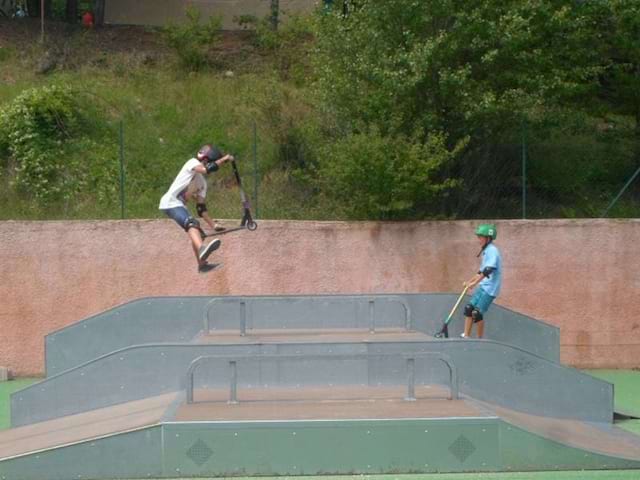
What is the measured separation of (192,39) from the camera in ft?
87.9

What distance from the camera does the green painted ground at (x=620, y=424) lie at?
8859 millimetres

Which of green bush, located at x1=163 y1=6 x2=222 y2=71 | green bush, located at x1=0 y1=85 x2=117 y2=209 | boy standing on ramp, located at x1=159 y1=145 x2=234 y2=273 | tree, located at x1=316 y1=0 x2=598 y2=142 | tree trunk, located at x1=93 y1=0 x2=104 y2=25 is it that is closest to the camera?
boy standing on ramp, located at x1=159 y1=145 x2=234 y2=273

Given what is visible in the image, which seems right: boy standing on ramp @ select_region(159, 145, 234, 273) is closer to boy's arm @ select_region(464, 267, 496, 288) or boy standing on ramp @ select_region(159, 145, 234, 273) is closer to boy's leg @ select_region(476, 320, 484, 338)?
boy's arm @ select_region(464, 267, 496, 288)

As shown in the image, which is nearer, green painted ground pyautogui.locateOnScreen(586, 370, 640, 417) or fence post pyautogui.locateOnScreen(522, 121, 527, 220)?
green painted ground pyautogui.locateOnScreen(586, 370, 640, 417)

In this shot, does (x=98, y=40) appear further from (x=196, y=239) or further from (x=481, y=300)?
(x=481, y=300)

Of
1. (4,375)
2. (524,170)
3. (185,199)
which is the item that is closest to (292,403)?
(185,199)

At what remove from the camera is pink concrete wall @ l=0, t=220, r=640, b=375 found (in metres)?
17.1

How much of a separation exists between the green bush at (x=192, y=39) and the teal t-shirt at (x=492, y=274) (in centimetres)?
1397

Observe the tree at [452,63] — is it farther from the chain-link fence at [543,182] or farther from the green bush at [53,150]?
the green bush at [53,150]

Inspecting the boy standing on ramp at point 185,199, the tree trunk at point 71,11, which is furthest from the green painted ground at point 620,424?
the tree trunk at point 71,11

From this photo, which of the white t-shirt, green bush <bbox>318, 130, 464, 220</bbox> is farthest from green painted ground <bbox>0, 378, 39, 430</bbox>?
green bush <bbox>318, 130, 464, 220</bbox>

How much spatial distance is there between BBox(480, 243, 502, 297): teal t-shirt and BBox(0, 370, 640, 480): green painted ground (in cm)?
215

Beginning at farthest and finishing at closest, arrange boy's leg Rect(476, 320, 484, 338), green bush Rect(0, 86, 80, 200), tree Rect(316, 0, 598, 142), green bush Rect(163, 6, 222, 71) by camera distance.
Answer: green bush Rect(163, 6, 222, 71) < green bush Rect(0, 86, 80, 200) < tree Rect(316, 0, 598, 142) < boy's leg Rect(476, 320, 484, 338)

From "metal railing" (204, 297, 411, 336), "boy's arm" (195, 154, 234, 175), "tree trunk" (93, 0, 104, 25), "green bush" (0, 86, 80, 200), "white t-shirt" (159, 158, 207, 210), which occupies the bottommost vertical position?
"metal railing" (204, 297, 411, 336)
